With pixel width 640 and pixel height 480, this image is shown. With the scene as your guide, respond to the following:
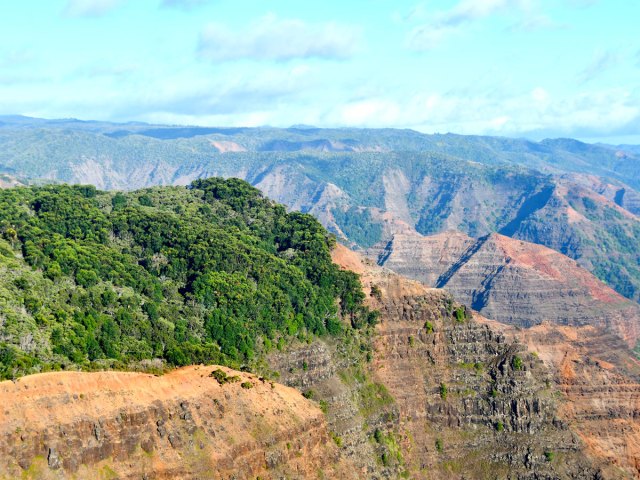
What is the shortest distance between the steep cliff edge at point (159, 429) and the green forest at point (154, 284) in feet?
17.8

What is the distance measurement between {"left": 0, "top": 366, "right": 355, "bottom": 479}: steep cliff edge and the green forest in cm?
542

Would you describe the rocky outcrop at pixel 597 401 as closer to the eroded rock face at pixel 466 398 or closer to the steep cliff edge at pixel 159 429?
the eroded rock face at pixel 466 398

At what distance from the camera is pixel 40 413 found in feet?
266

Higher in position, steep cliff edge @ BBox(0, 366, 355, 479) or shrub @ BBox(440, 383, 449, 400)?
steep cliff edge @ BBox(0, 366, 355, 479)

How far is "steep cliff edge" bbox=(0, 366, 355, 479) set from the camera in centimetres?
7988

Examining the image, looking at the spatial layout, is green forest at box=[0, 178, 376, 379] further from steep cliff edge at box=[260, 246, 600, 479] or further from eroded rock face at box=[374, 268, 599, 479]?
eroded rock face at box=[374, 268, 599, 479]

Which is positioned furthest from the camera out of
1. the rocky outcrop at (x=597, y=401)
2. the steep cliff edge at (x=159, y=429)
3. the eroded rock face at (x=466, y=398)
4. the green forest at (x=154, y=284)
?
the rocky outcrop at (x=597, y=401)

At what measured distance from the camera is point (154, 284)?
116 metres

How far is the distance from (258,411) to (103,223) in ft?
155

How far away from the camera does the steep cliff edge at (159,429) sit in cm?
7988

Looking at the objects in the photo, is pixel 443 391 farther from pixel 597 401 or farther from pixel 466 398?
pixel 597 401

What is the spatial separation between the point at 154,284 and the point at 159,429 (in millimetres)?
31683

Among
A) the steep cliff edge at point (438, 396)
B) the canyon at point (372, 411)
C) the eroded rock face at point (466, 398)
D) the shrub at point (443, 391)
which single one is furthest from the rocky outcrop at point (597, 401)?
the shrub at point (443, 391)

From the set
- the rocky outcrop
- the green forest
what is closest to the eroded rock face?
the rocky outcrop
